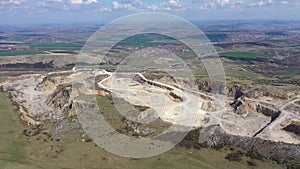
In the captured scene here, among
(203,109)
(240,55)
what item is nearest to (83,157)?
(203,109)

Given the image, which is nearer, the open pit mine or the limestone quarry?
the open pit mine

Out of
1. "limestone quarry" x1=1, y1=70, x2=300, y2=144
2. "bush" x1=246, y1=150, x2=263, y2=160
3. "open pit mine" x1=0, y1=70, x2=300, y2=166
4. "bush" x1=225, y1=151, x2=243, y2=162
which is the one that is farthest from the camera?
"limestone quarry" x1=1, y1=70, x2=300, y2=144

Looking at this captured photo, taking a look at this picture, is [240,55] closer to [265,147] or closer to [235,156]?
[265,147]

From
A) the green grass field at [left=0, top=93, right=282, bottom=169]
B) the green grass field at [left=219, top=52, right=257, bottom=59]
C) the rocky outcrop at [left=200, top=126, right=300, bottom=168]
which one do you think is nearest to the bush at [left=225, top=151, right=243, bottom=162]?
the green grass field at [left=0, top=93, right=282, bottom=169]

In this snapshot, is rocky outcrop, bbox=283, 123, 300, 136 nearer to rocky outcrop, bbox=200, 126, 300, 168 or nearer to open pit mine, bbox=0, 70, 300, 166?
open pit mine, bbox=0, 70, 300, 166

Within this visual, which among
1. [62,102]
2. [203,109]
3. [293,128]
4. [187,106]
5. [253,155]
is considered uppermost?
[62,102]

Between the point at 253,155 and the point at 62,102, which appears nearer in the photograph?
the point at 253,155

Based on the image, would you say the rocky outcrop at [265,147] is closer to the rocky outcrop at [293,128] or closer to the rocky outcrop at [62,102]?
the rocky outcrop at [293,128]

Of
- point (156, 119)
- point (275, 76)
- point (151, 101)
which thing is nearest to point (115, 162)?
point (156, 119)

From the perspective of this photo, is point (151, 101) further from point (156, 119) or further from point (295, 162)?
point (295, 162)

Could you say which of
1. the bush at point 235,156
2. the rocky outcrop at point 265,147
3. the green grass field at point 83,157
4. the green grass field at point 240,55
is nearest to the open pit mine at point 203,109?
the rocky outcrop at point 265,147

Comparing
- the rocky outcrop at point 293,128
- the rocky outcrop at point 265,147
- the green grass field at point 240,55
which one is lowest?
the green grass field at point 240,55
